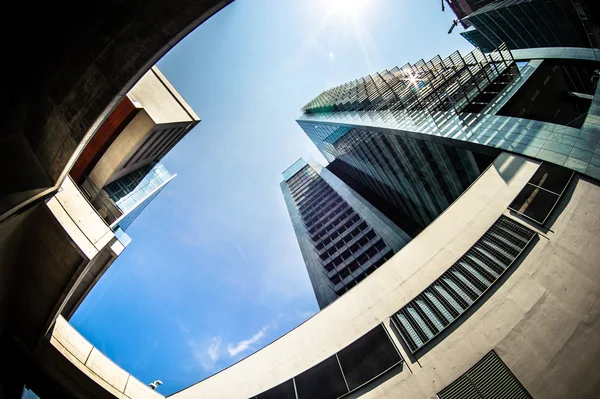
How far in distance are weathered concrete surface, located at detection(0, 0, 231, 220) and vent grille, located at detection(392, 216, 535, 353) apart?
12974 millimetres

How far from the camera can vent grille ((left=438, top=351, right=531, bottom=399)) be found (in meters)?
8.02

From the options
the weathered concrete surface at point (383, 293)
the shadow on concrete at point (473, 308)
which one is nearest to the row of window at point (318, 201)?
the weathered concrete surface at point (383, 293)

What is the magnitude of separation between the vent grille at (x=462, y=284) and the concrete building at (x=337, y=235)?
26159 mm

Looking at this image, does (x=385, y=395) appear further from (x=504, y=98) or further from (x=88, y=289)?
(x=504, y=98)

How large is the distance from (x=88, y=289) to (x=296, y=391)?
11.8 meters

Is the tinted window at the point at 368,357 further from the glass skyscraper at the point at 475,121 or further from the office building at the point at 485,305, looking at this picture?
the glass skyscraper at the point at 475,121

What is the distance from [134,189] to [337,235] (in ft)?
130

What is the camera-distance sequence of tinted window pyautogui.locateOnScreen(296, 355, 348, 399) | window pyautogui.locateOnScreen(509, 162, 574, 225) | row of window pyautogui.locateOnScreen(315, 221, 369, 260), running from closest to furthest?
1. window pyautogui.locateOnScreen(509, 162, 574, 225)
2. tinted window pyautogui.locateOnScreen(296, 355, 348, 399)
3. row of window pyautogui.locateOnScreen(315, 221, 369, 260)

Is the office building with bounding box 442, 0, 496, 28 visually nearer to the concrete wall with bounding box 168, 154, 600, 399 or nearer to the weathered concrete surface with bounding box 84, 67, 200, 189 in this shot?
the concrete wall with bounding box 168, 154, 600, 399

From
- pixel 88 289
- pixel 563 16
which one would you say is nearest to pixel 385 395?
pixel 88 289

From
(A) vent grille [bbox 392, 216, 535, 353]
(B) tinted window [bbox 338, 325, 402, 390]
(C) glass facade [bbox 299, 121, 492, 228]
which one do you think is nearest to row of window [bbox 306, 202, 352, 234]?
(C) glass facade [bbox 299, 121, 492, 228]

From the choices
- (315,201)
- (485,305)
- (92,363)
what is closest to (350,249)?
(315,201)

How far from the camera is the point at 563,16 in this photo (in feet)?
68.6

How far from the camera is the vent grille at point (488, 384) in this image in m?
8.02
